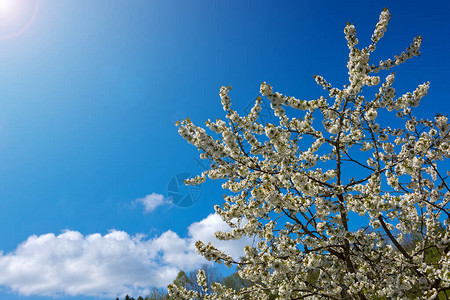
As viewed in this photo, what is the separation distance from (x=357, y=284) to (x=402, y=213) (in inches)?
74.0

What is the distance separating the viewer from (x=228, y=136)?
5918 mm

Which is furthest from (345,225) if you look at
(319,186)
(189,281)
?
(189,281)

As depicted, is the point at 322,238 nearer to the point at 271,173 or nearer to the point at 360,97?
the point at 271,173

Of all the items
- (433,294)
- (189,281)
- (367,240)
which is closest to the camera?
(433,294)

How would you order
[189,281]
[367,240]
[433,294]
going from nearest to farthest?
[433,294] < [367,240] < [189,281]

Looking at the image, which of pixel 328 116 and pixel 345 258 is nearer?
pixel 345 258

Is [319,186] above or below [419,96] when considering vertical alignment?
below

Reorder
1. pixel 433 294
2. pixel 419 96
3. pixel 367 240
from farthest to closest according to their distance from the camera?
pixel 419 96 → pixel 367 240 → pixel 433 294

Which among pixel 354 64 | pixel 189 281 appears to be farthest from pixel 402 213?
pixel 189 281

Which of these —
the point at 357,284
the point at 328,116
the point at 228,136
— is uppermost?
the point at 328,116

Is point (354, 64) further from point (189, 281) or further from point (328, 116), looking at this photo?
point (189, 281)

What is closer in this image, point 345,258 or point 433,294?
point 433,294

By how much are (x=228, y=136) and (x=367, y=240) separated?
4.09 meters

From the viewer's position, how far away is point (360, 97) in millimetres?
6914
